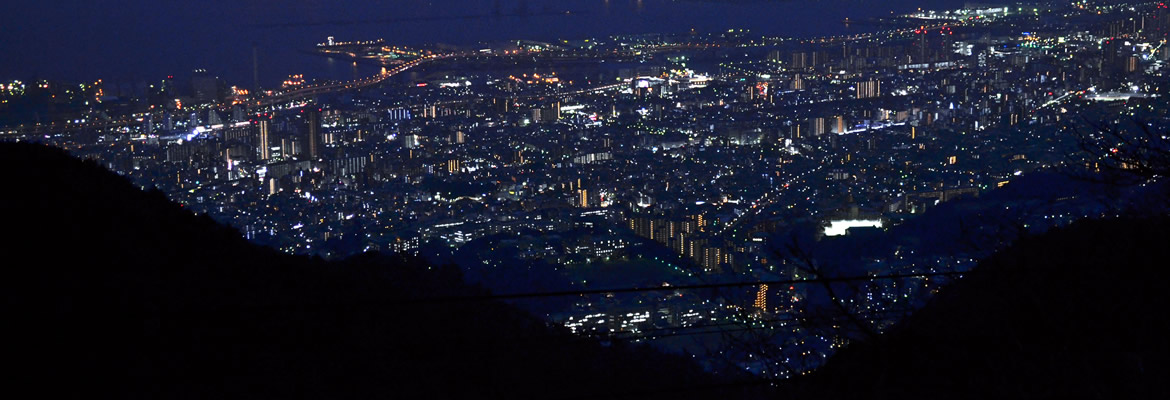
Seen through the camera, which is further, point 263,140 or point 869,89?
point 869,89

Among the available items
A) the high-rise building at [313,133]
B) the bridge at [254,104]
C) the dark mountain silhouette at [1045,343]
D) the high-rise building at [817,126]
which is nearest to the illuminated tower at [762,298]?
the dark mountain silhouette at [1045,343]

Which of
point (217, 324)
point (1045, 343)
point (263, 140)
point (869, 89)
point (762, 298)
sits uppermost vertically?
point (869, 89)

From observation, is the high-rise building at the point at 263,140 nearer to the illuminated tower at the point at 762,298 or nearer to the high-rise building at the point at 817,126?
the high-rise building at the point at 817,126

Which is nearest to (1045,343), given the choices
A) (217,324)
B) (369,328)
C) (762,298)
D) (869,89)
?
(762,298)

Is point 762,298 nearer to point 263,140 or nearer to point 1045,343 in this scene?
point 1045,343

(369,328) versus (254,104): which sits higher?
(254,104)

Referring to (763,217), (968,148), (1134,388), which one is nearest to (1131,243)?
(1134,388)

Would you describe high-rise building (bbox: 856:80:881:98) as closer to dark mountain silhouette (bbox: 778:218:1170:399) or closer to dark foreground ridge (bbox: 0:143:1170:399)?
dark foreground ridge (bbox: 0:143:1170:399)
